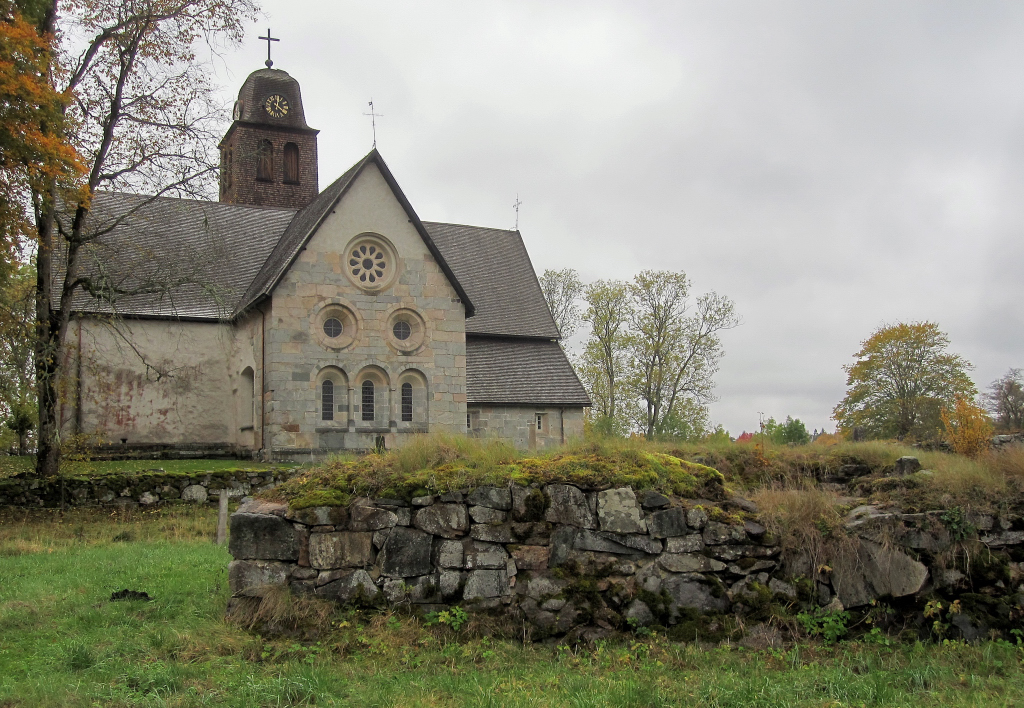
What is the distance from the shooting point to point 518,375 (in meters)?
27.4

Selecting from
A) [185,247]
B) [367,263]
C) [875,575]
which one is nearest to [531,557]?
[875,575]

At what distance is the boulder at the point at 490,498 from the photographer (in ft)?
24.1

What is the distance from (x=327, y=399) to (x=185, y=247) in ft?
23.2

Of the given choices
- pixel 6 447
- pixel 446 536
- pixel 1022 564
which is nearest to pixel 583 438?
pixel 446 536

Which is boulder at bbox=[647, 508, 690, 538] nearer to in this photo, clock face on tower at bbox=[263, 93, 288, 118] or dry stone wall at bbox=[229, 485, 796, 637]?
dry stone wall at bbox=[229, 485, 796, 637]

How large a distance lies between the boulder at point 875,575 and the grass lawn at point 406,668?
0.49m

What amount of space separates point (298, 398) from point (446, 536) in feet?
51.7

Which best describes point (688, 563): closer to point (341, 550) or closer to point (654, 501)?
point (654, 501)

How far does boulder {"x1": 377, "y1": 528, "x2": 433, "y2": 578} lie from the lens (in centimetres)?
722

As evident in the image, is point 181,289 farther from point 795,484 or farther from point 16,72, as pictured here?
point 795,484

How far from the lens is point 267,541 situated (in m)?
7.21

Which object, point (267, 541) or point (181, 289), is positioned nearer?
point (267, 541)

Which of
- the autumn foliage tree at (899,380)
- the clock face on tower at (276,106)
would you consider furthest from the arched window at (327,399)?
the autumn foliage tree at (899,380)

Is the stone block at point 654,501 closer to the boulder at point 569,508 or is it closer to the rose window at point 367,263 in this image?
the boulder at point 569,508
